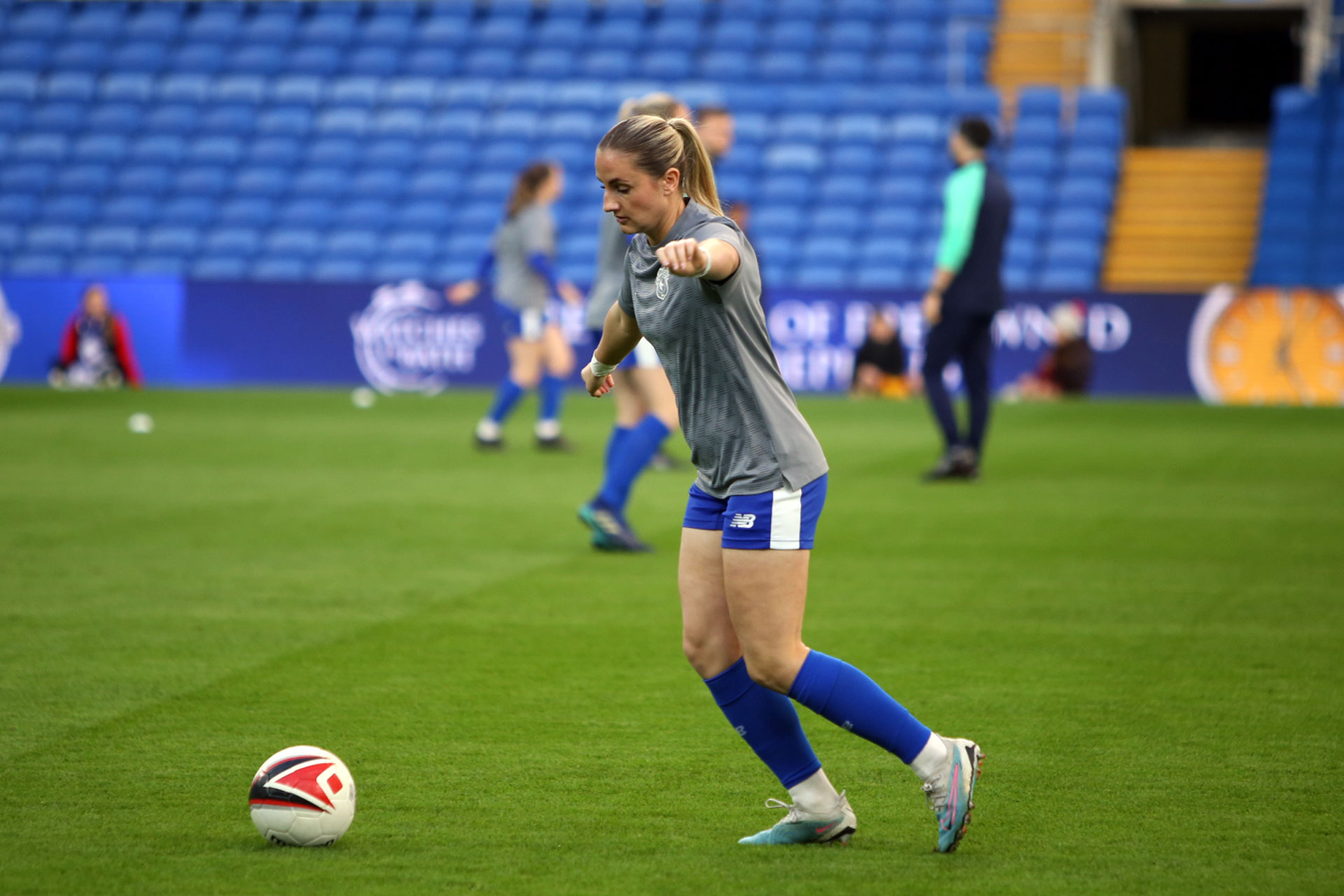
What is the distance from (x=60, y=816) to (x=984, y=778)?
228cm

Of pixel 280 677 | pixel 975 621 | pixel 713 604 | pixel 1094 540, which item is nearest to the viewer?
pixel 713 604

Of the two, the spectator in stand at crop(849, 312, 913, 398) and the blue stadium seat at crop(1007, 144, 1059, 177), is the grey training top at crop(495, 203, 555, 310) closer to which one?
the spectator in stand at crop(849, 312, 913, 398)

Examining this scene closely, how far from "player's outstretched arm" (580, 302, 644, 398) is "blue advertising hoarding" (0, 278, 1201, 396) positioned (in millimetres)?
14787

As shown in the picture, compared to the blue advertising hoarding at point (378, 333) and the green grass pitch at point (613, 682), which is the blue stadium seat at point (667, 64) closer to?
the blue advertising hoarding at point (378, 333)

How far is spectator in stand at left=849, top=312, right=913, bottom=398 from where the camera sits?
61.2 ft

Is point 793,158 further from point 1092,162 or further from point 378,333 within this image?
point 378,333

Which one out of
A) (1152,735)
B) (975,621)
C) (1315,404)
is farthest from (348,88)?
(1152,735)

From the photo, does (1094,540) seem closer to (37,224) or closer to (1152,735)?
(1152,735)

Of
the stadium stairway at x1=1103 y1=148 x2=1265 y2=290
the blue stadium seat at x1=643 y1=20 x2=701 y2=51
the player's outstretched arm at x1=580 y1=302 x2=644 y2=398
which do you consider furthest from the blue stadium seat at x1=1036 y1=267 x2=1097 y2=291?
the player's outstretched arm at x1=580 y1=302 x2=644 y2=398

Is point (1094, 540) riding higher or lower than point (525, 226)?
lower

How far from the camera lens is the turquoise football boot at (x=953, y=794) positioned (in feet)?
12.0

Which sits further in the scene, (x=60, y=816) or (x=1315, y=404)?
(x=1315, y=404)

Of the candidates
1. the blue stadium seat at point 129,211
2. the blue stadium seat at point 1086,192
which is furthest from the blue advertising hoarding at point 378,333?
the blue stadium seat at point 1086,192

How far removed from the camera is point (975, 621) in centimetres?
644
